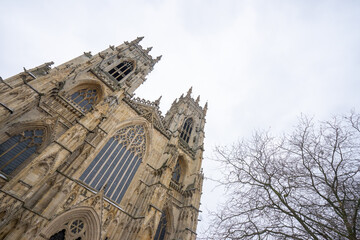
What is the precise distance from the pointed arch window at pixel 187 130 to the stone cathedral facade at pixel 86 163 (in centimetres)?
466

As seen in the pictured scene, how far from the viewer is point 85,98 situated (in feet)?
44.8

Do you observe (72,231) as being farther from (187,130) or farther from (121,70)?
(187,130)

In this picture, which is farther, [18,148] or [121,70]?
Answer: [121,70]

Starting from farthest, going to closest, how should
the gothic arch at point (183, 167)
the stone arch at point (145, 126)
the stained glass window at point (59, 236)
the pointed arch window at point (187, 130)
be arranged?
1. the pointed arch window at point (187, 130)
2. the gothic arch at point (183, 167)
3. the stone arch at point (145, 126)
4. the stained glass window at point (59, 236)

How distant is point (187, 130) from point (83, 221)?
660 inches

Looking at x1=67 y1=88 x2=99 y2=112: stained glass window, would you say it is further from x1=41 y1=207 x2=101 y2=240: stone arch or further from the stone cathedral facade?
x1=41 y1=207 x2=101 y2=240: stone arch

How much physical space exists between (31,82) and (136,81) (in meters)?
10.2

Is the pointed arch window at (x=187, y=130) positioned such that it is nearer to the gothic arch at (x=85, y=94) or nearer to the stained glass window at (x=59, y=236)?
the gothic arch at (x=85, y=94)

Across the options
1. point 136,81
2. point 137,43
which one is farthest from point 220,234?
point 137,43

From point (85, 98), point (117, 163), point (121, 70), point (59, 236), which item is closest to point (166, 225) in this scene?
point (117, 163)

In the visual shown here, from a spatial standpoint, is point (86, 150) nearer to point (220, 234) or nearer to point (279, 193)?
point (220, 234)

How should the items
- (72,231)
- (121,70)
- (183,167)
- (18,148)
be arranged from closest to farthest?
(72,231), (18,148), (183,167), (121,70)

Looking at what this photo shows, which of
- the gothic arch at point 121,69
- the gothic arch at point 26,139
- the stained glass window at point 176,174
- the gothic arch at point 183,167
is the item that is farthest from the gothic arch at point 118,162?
the gothic arch at point 121,69

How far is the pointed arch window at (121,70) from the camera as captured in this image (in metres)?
18.5
